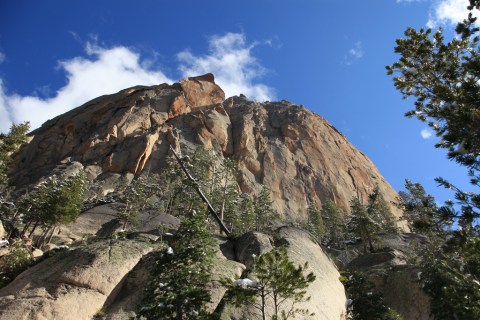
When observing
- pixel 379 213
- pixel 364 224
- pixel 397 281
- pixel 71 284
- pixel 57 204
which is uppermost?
pixel 379 213

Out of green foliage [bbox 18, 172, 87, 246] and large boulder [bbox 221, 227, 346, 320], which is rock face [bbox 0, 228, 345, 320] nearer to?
large boulder [bbox 221, 227, 346, 320]

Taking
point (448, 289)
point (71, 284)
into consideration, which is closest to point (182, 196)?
point (71, 284)

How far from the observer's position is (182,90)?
13538cm

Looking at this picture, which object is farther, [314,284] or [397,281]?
[397,281]

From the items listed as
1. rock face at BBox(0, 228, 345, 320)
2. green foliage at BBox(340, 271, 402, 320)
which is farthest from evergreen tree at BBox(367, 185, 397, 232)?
rock face at BBox(0, 228, 345, 320)

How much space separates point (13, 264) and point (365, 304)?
21020mm

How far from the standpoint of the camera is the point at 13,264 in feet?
72.9

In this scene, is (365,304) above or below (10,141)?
below

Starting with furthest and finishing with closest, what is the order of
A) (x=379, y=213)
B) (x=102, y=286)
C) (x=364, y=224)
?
1. (x=379, y=213)
2. (x=364, y=224)
3. (x=102, y=286)

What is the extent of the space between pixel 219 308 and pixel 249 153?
9841 cm

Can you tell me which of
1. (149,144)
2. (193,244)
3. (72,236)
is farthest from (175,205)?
(149,144)

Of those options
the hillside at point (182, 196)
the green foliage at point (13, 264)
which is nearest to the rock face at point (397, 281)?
the hillside at point (182, 196)

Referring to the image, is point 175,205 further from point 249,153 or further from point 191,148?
point 249,153

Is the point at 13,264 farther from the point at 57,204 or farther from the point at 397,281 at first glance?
the point at 397,281
